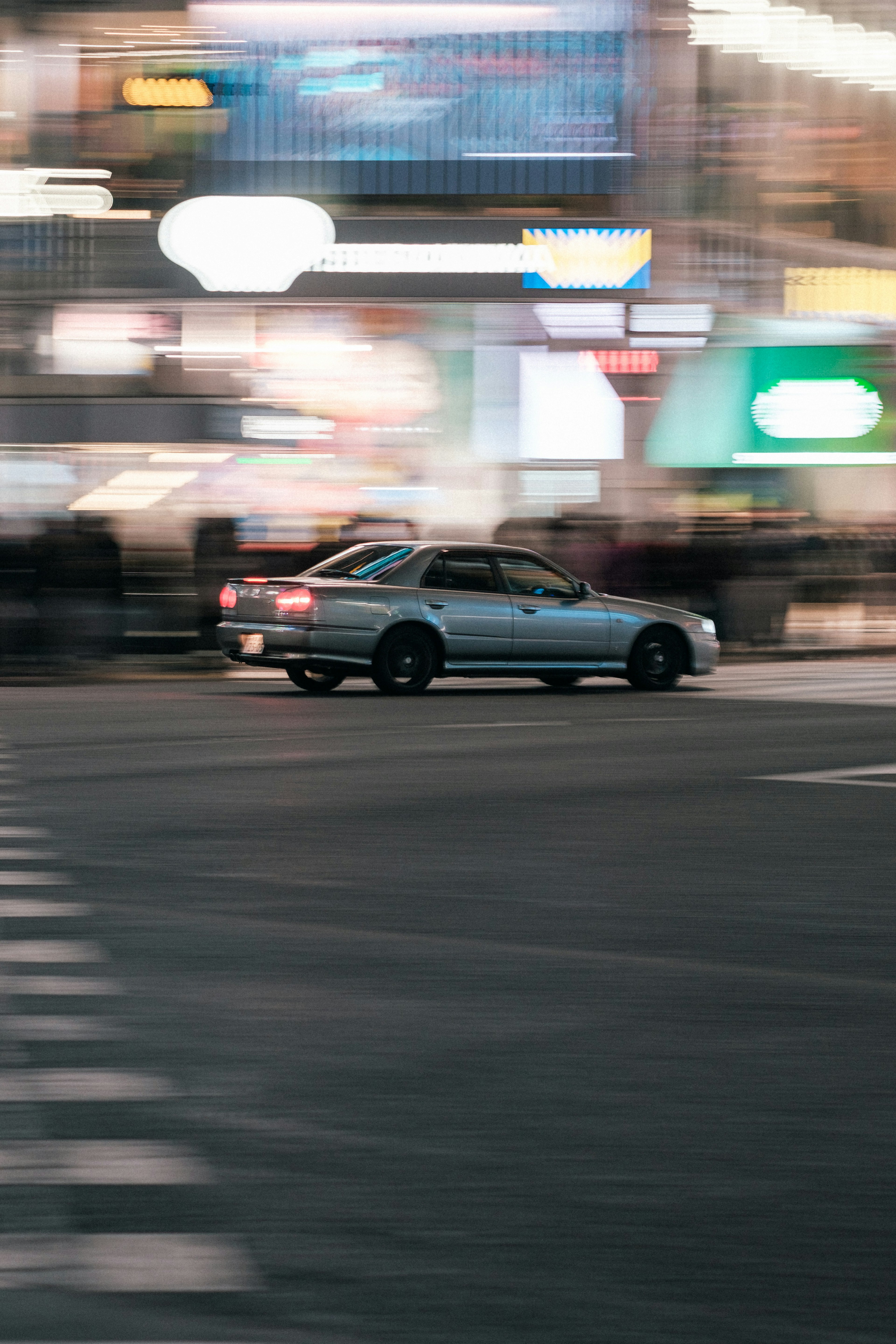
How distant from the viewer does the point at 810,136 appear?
36.8 meters

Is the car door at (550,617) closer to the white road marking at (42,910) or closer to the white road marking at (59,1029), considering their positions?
the white road marking at (42,910)

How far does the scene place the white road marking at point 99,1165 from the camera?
4449mm

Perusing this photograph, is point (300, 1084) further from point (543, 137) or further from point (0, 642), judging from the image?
point (543, 137)

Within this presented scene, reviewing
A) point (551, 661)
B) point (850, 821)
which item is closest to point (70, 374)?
point (551, 661)

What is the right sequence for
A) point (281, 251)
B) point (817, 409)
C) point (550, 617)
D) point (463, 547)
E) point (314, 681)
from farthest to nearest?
point (817, 409) < point (281, 251) < point (314, 681) < point (550, 617) < point (463, 547)

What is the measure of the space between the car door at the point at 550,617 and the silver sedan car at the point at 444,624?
10mm

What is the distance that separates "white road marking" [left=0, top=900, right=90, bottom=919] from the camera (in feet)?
25.0

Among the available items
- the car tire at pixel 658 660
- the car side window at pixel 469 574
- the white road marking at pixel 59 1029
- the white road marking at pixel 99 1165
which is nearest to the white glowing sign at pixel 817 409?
the car tire at pixel 658 660

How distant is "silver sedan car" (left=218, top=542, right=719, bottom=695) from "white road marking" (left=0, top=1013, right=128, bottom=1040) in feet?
39.9

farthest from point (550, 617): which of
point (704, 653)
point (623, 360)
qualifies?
point (623, 360)

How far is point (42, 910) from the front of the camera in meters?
7.76

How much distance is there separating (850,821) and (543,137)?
2500 centimetres

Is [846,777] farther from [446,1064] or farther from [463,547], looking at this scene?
[446,1064]

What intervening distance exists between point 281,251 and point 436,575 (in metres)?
16.2
